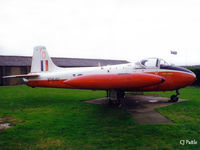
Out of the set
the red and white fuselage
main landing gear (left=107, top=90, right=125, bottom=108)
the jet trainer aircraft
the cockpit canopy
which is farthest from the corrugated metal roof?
the cockpit canopy

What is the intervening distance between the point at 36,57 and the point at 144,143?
12102 mm

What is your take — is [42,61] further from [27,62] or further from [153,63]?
[27,62]

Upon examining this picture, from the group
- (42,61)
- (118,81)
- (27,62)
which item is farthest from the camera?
(27,62)

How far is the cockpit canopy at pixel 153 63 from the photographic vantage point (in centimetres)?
1043

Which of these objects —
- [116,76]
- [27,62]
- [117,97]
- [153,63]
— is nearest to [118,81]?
[116,76]

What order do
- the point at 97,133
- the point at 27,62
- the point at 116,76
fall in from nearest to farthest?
the point at 97,133, the point at 116,76, the point at 27,62

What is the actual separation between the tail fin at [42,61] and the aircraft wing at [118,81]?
720 cm

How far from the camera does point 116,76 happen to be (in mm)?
7492

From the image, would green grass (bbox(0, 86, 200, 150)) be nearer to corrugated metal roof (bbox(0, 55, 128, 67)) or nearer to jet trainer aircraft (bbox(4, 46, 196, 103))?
jet trainer aircraft (bbox(4, 46, 196, 103))

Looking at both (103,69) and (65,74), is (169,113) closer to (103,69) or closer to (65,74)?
(103,69)

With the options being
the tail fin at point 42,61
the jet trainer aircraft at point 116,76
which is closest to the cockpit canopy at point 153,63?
the jet trainer aircraft at point 116,76

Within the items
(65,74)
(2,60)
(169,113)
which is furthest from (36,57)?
(2,60)

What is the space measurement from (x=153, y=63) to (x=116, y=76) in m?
4.11

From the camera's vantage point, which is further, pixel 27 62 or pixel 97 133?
pixel 27 62
